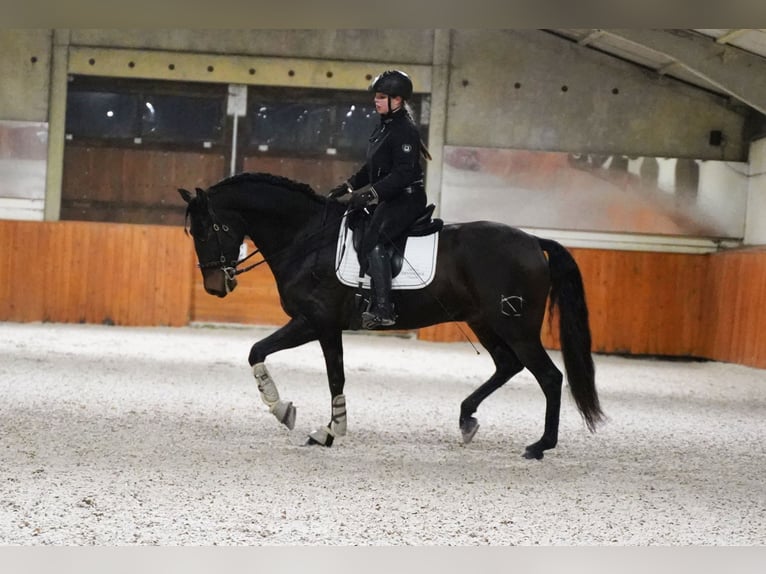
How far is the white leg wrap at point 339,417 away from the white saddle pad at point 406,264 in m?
0.70

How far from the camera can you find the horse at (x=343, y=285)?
5445 mm

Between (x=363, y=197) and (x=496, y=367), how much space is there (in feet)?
4.71

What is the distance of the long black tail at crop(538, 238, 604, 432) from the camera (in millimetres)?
5496

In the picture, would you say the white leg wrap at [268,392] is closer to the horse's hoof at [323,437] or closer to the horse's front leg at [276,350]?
the horse's front leg at [276,350]

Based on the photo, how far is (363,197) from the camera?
17.4ft

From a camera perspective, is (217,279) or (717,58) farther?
(717,58)

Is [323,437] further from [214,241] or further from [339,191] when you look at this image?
[339,191]

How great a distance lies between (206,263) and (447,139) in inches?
433

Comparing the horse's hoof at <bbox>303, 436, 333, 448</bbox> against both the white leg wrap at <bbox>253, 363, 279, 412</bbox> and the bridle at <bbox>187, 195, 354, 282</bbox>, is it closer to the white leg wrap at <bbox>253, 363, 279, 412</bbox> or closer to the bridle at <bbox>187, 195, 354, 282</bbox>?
the white leg wrap at <bbox>253, 363, 279, 412</bbox>

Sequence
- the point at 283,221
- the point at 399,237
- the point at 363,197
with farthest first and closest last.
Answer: the point at 283,221
the point at 399,237
the point at 363,197

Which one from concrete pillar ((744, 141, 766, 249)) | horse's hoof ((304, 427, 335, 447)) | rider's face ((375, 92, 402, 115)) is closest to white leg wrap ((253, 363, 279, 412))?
horse's hoof ((304, 427, 335, 447))

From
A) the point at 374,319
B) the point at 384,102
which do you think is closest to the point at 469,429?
the point at 374,319

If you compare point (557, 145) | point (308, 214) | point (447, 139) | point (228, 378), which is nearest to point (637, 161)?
point (557, 145)

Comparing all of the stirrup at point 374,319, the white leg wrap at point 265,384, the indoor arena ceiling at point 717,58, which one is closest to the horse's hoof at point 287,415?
the white leg wrap at point 265,384
